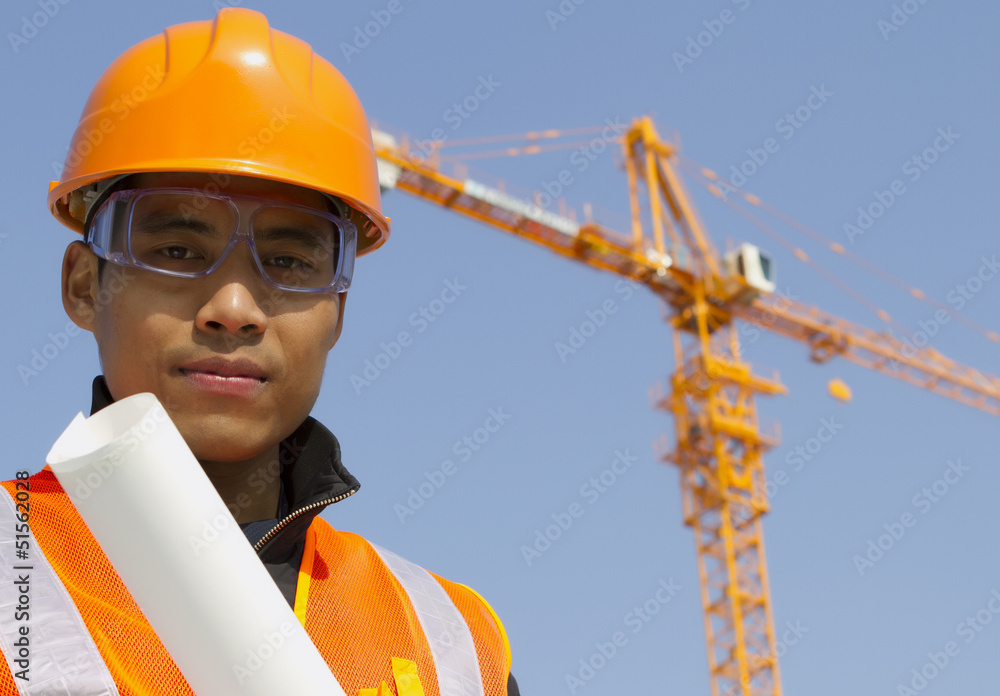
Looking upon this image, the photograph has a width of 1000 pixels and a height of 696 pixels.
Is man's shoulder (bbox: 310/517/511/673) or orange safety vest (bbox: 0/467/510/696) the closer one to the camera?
orange safety vest (bbox: 0/467/510/696)

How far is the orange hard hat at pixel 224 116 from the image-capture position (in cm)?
186

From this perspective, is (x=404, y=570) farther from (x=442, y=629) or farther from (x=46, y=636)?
(x=46, y=636)

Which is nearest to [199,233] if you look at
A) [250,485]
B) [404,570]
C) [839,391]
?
[250,485]

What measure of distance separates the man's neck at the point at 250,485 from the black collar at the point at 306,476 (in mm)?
47

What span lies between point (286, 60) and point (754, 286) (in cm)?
3504

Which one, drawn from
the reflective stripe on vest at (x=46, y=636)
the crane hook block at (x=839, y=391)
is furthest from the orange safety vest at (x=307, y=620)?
the crane hook block at (x=839, y=391)

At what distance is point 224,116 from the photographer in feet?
6.13

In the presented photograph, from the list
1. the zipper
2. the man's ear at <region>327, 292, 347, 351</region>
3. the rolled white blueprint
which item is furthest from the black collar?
the rolled white blueprint

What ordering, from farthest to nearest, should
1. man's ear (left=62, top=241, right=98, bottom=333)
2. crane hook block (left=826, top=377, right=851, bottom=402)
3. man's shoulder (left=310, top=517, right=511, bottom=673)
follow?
crane hook block (left=826, top=377, right=851, bottom=402) → man's shoulder (left=310, top=517, right=511, bottom=673) → man's ear (left=62, top=241, right=98, bottom=333)

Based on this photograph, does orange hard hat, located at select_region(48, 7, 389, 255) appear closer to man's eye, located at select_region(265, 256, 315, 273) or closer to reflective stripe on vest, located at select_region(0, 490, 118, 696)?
man's eye, located at select_region(265, 256, 315, 273)

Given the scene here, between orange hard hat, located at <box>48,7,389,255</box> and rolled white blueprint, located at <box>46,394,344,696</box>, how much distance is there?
2.85 feet

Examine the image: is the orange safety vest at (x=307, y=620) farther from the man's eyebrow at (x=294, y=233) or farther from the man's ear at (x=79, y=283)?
the man's eyebrow at (x=294, y=233)

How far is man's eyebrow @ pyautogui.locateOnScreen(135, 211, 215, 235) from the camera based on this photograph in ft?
6.05

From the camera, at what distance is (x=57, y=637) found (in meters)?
1.67
